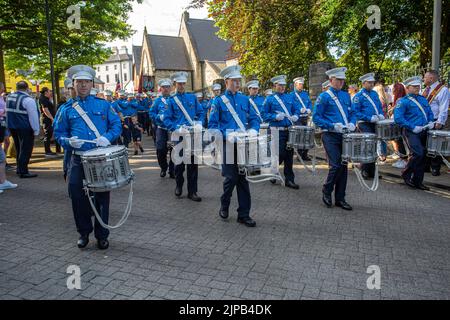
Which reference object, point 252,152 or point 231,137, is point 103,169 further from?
point 252,152

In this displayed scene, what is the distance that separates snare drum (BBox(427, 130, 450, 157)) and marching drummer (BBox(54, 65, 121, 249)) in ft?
18.3

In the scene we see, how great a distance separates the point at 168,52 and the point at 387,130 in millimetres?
51475

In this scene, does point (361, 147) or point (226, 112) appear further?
point (361, 147)

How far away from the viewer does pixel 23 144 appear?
949cm

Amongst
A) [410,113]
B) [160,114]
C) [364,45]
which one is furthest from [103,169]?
[364,45]

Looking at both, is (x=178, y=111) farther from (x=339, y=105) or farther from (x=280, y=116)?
(x=339, y=105)

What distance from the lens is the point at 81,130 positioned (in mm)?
4676

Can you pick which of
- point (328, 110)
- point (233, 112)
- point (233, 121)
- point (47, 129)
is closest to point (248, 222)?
point (233, 121)

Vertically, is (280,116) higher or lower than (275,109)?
lower

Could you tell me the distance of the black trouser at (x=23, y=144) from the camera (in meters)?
9.48

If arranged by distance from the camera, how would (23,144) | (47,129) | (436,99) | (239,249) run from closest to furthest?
(239,249) < (436,99) < (23,144) < (47,129)

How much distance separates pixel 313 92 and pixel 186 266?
11.0 m

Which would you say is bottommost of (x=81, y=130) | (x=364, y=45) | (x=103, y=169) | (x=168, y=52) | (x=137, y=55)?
(x=103, y=169)

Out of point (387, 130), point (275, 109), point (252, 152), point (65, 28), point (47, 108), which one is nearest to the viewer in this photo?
point (252, 152)
